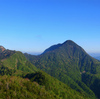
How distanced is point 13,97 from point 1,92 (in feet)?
59.9

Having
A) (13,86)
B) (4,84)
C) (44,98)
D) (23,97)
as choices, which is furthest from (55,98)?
(4,84)

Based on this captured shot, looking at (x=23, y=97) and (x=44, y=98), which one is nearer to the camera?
(x=23, y=97)

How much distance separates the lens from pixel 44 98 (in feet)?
570

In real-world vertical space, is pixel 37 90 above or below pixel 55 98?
above

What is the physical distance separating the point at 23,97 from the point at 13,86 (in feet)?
87.3

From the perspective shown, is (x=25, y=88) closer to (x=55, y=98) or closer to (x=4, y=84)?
(x=4, y=84)

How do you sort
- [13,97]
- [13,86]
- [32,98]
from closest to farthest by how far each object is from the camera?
[13,97] → [32,98] → [13,86]

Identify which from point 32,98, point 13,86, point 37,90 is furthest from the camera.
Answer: point 37,90

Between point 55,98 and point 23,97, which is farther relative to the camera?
point 55,98

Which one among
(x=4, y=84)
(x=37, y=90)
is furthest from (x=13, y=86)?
(x=37, y=90)

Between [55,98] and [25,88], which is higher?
[25,88]

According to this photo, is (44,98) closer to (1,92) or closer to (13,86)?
(13,86)

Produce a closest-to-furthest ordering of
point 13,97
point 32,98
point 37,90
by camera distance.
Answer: point 13,97 < point 32,98 < point 37,90

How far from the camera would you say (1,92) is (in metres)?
152
